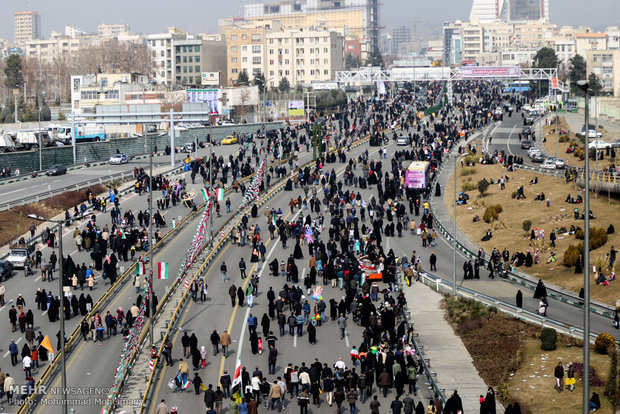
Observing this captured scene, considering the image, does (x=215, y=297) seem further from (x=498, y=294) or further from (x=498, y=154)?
(x=498, y=154)

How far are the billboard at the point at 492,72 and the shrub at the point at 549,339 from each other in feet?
304

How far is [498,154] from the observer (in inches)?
2985

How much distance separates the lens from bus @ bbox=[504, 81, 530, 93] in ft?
477

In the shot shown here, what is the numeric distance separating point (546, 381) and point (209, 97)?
83.9m

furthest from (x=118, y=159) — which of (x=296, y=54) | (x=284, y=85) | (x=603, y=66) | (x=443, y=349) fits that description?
(x=296, y=54)

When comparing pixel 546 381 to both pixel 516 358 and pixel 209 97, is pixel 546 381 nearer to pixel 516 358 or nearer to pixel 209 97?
pixel 516 358

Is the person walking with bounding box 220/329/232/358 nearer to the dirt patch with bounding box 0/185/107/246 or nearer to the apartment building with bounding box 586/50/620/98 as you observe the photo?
the dirt patch with bounding box 0/185/107/246

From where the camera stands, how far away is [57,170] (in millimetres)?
68938

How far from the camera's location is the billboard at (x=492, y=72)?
11956 cm

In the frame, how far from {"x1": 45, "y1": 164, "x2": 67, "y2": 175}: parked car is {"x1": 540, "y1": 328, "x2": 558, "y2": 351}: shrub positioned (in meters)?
46.5

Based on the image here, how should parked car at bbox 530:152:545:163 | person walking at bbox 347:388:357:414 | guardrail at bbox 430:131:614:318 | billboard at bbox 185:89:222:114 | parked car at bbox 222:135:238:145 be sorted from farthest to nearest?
billboard at bbox 185:89:222:114, parked car at bbox 222:135:238:145, parked car at bbox 530:152:545:163, guardrail at bbox 430:131:614:318, person walking at bbox 347:388:357:414

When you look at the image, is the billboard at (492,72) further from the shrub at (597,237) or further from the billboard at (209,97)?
the shrub at (597,237)

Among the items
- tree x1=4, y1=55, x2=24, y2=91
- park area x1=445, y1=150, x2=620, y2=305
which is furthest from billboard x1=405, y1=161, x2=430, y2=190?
tree x1=4, y1=55, x2=24, y2=91

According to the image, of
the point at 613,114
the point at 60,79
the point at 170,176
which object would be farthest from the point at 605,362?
the point at 60,79
